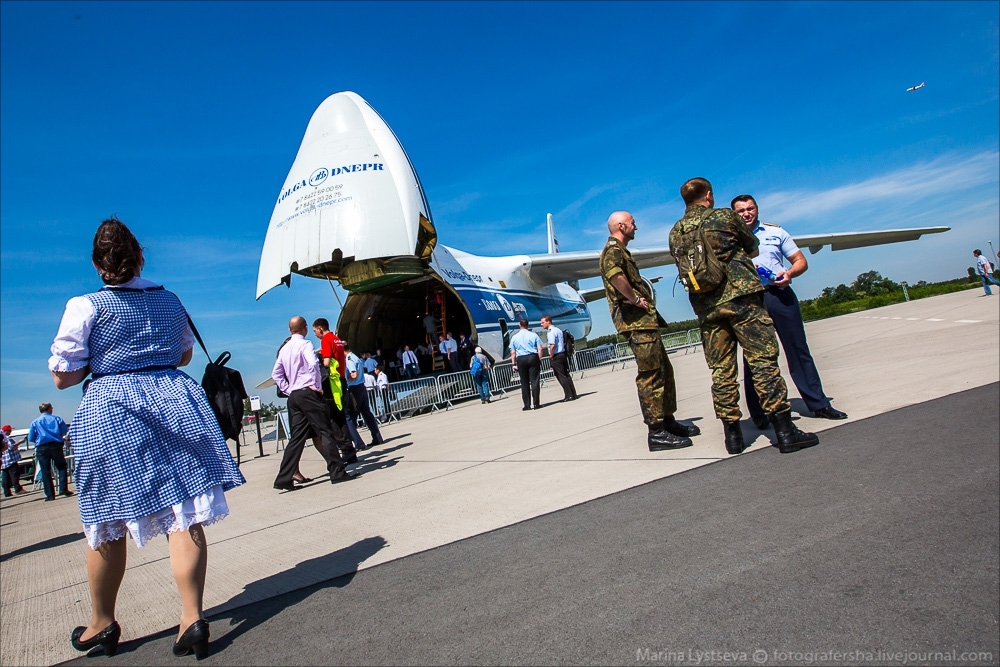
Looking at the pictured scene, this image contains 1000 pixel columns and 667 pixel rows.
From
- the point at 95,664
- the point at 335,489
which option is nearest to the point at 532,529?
the point at 95,664

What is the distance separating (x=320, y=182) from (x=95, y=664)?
10834 millimetres

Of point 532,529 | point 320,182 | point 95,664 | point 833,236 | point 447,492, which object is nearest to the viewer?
point 95,664

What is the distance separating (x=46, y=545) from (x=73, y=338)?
4.24 metres

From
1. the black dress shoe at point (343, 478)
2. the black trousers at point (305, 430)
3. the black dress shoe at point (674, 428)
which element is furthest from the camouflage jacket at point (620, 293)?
the black dress shoe at point (343, 478)

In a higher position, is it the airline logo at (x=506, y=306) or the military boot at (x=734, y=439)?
the airline logo at (x=506, y=306)

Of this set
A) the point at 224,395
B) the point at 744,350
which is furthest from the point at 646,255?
the point at 224,395

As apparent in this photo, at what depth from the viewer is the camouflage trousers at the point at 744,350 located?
140 inches

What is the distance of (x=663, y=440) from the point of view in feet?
13.3

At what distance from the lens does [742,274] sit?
12.1 ft

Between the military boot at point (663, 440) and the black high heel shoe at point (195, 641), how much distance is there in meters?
2.94

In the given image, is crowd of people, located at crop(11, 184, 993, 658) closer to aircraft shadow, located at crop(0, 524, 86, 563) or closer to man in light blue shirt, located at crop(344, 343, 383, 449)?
man in light blue shirt, located at crop(344, 343, 383, 449)

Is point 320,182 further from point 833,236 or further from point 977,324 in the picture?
point 833,236

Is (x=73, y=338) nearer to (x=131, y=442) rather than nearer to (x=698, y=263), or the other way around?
(x=131, y=442)

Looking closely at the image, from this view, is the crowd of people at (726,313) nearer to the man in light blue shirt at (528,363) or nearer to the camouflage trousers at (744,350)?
the camouflage trousers at (744,350)
